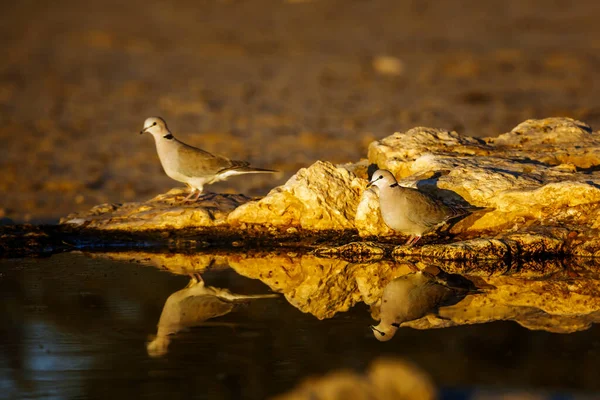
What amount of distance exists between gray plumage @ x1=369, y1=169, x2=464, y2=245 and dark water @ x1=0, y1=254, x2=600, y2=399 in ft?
4.99

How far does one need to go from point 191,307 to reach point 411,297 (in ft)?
4.92

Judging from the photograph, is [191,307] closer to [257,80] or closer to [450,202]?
[450,202]

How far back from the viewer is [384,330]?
19.6ft

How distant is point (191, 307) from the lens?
6645 mm

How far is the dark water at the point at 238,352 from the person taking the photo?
493 cm

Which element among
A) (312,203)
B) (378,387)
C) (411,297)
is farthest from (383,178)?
(378,387)

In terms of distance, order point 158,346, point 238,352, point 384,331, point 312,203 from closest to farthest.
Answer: point 238,352, point 158,346, point 384,331, point 312,203

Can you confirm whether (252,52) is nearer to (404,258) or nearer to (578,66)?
(578,66)

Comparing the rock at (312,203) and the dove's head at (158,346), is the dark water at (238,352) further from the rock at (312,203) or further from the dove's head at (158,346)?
the rock at (312,203)

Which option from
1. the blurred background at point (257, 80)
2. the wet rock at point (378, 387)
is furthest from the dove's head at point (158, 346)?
the blurred background at point (257, 80)

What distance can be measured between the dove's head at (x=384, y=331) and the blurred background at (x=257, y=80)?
623 cm

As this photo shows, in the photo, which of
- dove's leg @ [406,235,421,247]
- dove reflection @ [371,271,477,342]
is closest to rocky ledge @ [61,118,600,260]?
dove's leg @ [406,235,421,247]

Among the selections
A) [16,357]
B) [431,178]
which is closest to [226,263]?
[431,178]

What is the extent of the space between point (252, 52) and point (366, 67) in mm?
2586
